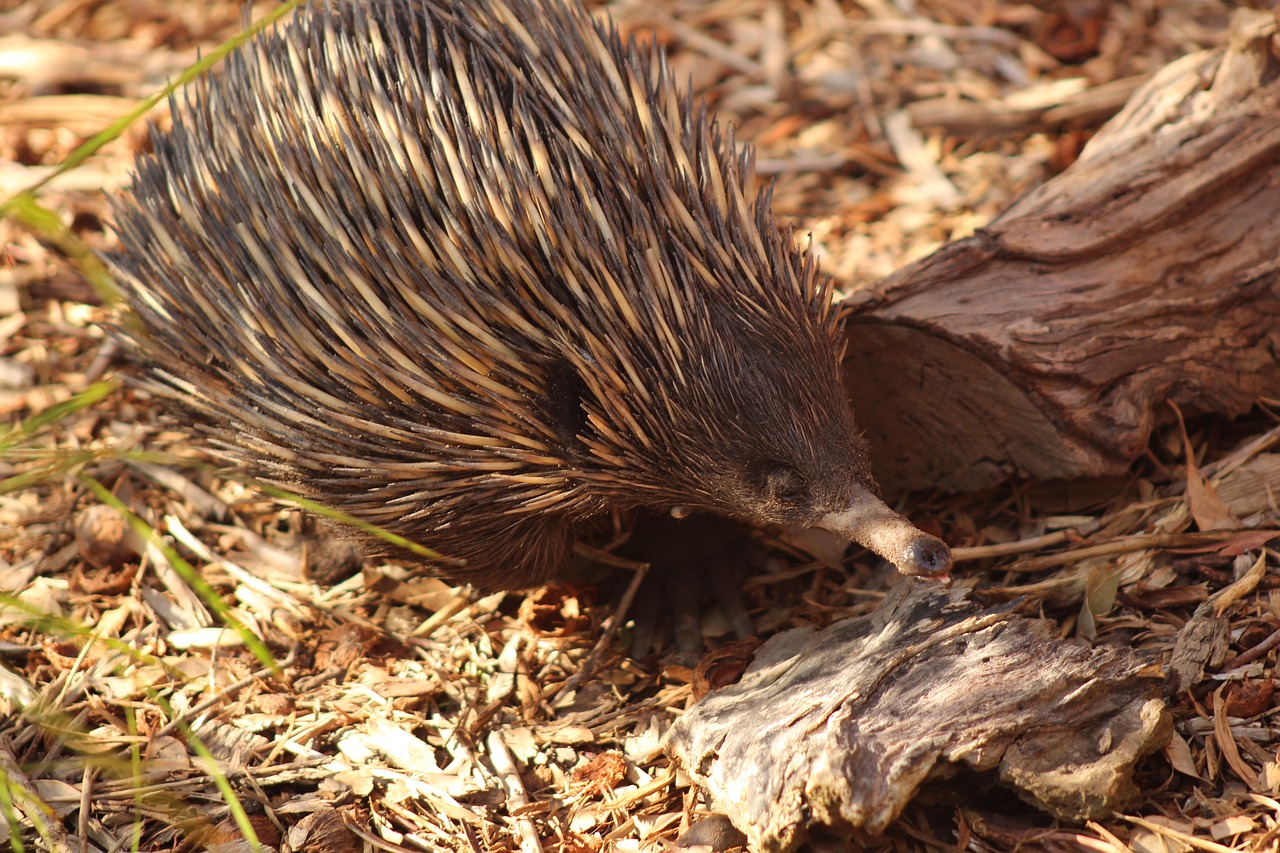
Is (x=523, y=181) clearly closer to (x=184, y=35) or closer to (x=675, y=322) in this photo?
(x=675, y=322)

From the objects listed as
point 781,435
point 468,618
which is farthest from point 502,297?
point 468,618

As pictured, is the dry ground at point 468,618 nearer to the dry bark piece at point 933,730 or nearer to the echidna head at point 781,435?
the dry bark piece at point 933,730

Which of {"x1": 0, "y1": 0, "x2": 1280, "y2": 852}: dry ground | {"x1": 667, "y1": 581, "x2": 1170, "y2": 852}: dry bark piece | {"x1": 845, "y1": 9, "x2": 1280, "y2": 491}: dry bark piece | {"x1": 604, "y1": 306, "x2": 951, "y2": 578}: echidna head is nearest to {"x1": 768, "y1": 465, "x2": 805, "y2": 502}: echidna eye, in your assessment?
{"x1": 604, "y1": 306, "x2": 951, "y2": 578}: echidna head

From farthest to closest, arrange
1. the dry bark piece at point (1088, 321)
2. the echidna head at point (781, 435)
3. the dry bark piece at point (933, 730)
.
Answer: the dry bark piece at point (1088, 321) → the echidna head at point (781, 435) → the dry bark piece at point (933, 730)

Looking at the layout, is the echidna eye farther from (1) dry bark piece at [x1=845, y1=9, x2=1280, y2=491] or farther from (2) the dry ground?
(1) dry bark piece at [x1=845, y1=9, x2=1280, y2=491]

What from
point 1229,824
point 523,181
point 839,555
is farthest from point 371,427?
point 1229,824

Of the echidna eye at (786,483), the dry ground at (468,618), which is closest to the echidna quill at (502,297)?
the echidna eye at (786,483)
